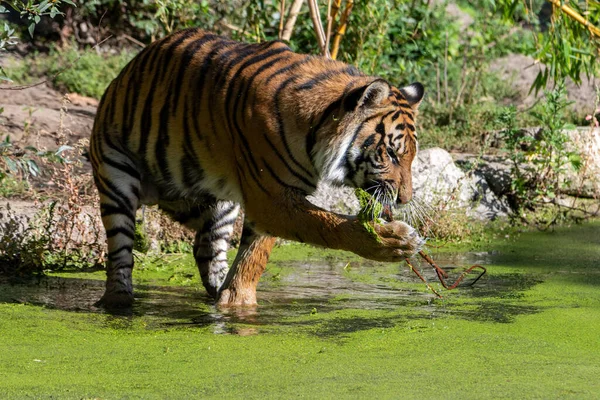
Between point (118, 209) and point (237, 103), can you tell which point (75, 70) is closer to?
point (118, 209)

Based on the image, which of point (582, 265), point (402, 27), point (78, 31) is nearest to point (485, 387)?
point (582, 265)

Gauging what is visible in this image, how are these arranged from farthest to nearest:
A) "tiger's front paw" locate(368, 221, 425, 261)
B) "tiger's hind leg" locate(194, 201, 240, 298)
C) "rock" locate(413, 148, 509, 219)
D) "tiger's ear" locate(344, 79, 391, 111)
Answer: "rock" locate(413, 148, 509, 219), "tiger's hind leg" locate(194, 201, 240, 298), "tiger's ear" locate(344, 79, 391, 111), "tiger's front paw" locate(368, 221, 425, 261)

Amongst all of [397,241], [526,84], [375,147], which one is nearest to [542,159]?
[526,84]

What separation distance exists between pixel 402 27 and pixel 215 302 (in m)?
6.08

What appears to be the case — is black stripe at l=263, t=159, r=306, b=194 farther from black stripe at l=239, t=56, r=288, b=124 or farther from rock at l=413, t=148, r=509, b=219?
rock at l=413, t=148, r=509, b=219

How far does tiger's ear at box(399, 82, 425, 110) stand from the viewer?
5.59 meters

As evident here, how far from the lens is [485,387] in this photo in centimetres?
382

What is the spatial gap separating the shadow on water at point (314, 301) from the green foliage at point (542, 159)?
6.98 ft

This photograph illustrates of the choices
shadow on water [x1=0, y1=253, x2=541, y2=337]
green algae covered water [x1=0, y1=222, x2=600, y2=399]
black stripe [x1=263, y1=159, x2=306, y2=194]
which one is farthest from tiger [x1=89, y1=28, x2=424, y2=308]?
green algae covered water [x1=0, y1=222, x2=600, y2=399]

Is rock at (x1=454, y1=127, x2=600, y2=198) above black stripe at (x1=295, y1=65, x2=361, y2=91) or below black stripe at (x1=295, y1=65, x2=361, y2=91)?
below

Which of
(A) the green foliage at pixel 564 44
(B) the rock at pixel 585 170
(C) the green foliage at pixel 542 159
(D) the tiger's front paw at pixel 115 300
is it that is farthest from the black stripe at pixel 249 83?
(B) the rock at pixel 585 170

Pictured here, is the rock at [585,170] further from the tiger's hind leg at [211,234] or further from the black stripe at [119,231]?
the black stripe at [119,231]

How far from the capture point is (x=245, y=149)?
536 centimetres

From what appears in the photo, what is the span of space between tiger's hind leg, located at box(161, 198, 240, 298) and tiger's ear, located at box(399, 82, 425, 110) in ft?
4.70
